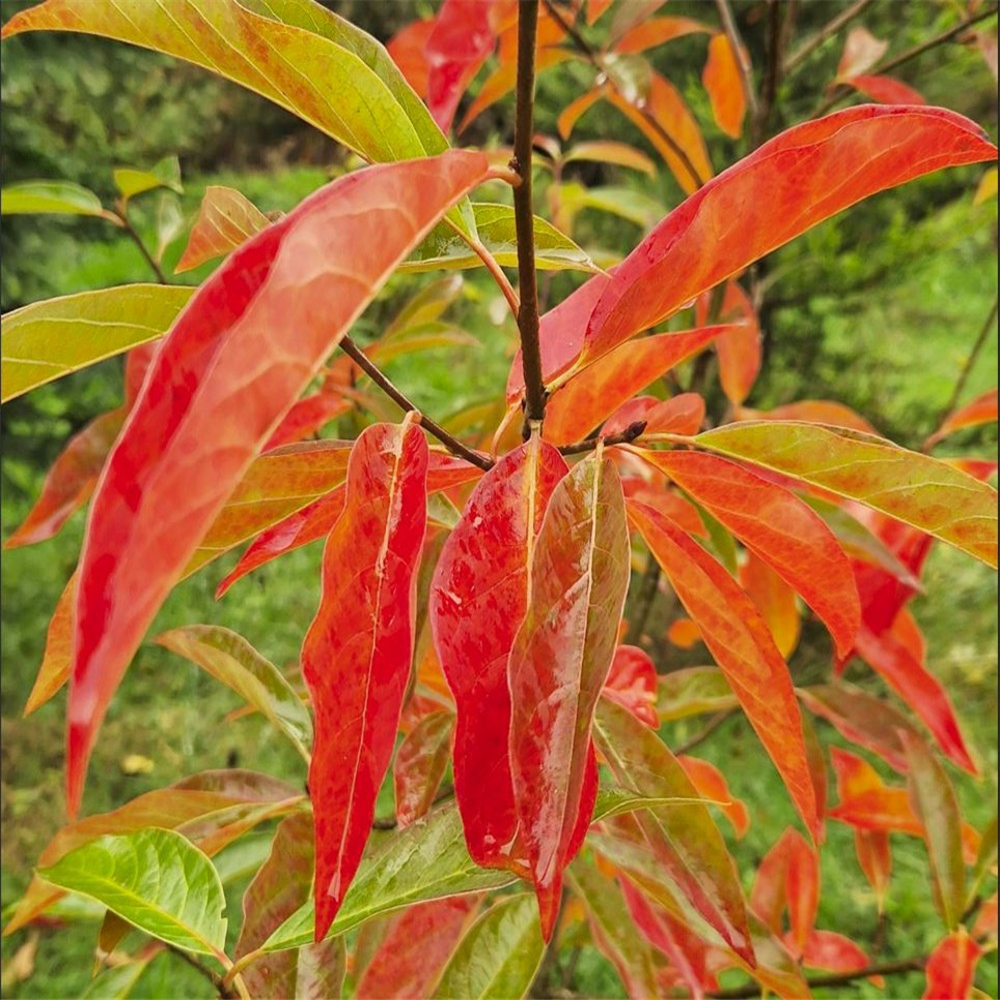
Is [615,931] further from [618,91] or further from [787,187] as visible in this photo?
[618,91]

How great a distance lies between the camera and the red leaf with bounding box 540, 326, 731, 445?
46 cm

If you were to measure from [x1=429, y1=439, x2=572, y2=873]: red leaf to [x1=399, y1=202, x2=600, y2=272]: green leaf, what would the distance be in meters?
0.10

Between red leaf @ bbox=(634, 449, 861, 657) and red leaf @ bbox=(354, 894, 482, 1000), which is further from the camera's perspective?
red leaf @ bbox=(354, 894, 482, 1000)

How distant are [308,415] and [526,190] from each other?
0.45 meters

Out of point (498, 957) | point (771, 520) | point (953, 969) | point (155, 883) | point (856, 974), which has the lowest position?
point (856, 974)

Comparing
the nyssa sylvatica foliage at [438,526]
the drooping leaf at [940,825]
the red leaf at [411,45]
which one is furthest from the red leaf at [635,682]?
the red leaf at [411,45]

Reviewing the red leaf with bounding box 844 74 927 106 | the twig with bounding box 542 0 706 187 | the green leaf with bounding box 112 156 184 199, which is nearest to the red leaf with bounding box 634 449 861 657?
the twig with bounding box 542 0 706 187

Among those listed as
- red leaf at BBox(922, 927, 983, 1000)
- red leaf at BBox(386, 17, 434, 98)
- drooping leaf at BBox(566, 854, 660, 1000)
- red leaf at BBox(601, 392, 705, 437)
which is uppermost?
red leaf at BBox(386, 17, 434, 98)

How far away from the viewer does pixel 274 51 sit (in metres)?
0.32

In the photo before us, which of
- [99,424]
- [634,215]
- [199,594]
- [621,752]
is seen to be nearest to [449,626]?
[621,752]

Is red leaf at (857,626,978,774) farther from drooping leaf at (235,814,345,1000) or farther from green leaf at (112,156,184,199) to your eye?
green leaf at (112,156,184,199)

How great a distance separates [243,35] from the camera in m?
0.32

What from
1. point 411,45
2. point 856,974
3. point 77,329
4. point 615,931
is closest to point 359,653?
point 77,329

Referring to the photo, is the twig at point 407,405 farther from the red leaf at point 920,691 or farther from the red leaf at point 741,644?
the red leaf at point 920,691
